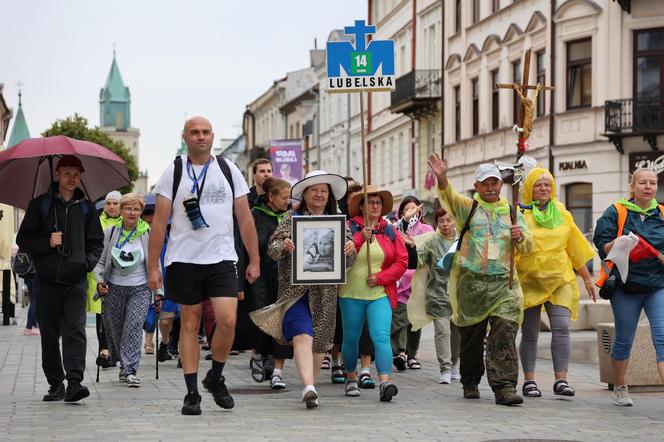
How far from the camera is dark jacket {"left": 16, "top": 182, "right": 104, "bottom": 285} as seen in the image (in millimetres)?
10406

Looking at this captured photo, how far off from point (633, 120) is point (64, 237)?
25.9m

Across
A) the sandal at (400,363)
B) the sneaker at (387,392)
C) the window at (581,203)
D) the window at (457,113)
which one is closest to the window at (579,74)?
the window at (581,203)

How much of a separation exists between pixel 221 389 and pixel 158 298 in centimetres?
340

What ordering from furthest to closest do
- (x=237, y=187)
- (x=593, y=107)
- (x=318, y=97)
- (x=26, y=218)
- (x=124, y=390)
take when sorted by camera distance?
(x=318, y=97) → (x=593, y=107) → (x=124, y=390) → (x=26, y=218) → (x=237, y=187)

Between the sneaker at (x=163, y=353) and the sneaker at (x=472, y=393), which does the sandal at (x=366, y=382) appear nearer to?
the sneaker at (x=472, y=393)

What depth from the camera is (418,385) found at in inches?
475

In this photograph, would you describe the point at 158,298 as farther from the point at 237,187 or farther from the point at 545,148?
the point at 545,148

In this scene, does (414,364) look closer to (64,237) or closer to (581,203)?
(64,237)

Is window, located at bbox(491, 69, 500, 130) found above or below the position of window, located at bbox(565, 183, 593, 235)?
above

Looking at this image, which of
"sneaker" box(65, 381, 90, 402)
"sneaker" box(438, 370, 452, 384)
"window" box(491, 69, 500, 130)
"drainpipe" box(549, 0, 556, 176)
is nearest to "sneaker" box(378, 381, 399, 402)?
"sneaker" box(438, 370, 452, 384)

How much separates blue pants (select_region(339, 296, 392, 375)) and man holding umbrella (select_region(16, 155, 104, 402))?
2053 mm

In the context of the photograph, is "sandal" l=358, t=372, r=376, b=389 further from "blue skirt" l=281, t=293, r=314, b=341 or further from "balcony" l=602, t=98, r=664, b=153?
"balcony" l=602, t=98, r=664, b=153

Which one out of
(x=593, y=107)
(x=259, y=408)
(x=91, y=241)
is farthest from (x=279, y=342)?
(x=593, y=107)

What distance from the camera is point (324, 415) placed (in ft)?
31.1
